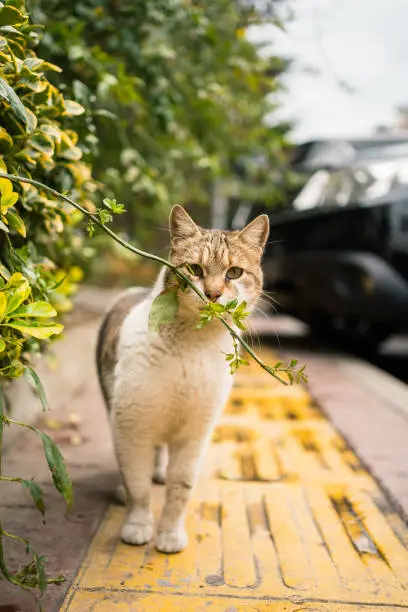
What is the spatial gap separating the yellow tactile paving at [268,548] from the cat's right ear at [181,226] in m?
1.02

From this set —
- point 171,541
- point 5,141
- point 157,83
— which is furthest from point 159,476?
point 157,83

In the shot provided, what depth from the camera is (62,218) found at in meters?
2.21

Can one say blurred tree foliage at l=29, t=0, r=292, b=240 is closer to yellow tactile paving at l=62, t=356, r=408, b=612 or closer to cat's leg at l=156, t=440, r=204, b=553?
cat's leg at l=156, t=440, r=204, b=553

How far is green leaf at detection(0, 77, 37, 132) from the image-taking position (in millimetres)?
1489

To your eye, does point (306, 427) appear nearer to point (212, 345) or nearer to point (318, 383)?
point (318, 383)

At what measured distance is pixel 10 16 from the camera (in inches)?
64.1

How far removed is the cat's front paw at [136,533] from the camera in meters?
2.12

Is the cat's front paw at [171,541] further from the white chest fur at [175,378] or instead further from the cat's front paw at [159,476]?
the cat's front paw at [159,476]

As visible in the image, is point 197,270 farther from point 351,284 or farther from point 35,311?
point 351,284

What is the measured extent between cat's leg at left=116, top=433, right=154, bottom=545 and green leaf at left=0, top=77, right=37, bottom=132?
1.03 metres

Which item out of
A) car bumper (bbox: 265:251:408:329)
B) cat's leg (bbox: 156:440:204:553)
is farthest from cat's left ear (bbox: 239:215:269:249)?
car bumper (bbox: 265:251:408:329)

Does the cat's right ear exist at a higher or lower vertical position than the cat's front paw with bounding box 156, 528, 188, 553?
higher

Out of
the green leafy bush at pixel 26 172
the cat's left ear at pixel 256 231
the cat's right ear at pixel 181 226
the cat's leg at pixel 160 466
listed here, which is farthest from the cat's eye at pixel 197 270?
the cat's leg at pixel 160 466

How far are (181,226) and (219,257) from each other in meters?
0.17
